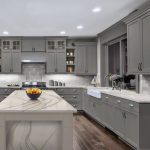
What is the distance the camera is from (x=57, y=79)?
28.0 ft

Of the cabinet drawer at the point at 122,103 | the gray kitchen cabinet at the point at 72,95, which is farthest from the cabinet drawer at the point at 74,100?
the cabinet drawer at the point at 122,103

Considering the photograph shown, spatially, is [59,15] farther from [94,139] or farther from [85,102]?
[85,102]

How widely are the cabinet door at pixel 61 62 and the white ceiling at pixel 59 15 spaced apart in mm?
1150

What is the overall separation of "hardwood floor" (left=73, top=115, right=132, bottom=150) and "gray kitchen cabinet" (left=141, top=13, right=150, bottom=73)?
4.79ft

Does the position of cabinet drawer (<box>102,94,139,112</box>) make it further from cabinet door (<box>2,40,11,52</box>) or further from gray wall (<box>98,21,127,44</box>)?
cabinet door (<box>2,40,11,52</box>)

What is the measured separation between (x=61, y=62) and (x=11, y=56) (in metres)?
1.76

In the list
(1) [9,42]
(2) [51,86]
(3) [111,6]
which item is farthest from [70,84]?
(3) [111,6]

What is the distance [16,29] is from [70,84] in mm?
2906

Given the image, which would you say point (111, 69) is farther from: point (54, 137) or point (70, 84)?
point (54, 137)

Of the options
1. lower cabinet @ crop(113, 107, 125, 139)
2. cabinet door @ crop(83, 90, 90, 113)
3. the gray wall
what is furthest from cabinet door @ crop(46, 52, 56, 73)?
lower cabinet @ crop(113, 107, 125, 139)

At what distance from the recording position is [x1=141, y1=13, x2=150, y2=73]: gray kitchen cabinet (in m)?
3.96

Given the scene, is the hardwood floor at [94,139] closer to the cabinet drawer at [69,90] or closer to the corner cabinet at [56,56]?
the cabinet drawer at [69,90]

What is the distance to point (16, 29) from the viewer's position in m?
6.79

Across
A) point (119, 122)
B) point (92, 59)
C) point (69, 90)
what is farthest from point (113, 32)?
point (119, 122)
